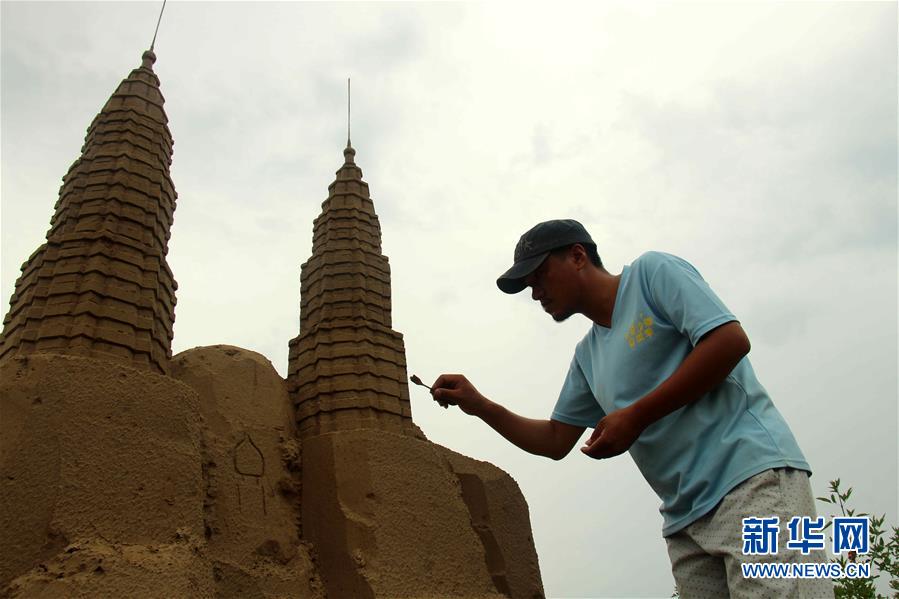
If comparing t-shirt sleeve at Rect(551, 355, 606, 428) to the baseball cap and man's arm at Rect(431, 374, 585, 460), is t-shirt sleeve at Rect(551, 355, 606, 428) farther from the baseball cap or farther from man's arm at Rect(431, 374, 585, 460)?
the baseball cap

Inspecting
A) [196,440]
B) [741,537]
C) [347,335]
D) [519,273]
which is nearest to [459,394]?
[519,273]

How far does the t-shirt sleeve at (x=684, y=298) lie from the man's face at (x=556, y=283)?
43cm

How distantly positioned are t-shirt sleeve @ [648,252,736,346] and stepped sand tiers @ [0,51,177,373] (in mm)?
4190

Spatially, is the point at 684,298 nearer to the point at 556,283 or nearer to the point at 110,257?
the point at 556,283

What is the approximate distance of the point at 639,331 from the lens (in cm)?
271

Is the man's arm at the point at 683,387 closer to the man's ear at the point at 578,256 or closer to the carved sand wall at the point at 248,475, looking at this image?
the man's ear at the point at 578,256

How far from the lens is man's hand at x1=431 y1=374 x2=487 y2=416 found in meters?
3.47

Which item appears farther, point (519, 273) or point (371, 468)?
point (371, 468)

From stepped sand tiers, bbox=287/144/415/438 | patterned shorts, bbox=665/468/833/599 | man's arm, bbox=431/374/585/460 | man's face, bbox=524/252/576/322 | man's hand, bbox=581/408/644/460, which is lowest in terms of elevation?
patterned shorts, bbox=665/468/833/599

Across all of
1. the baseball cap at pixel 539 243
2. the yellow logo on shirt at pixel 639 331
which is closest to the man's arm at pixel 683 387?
the yellow logo on shirt at pixel 639 331

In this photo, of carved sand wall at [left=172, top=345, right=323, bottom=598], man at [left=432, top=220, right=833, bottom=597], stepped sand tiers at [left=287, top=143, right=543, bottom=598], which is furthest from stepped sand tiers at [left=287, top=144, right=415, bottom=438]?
man at [left=432, top=220, right=833, bottom=597]

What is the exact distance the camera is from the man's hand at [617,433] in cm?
244

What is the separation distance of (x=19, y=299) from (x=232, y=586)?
284cm

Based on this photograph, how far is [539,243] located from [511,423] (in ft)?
2.89
